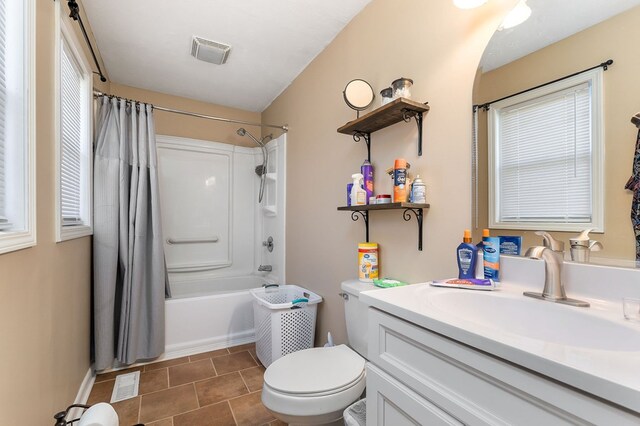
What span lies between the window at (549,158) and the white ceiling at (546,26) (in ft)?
0.50

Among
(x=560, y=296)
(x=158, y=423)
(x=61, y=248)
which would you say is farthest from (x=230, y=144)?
(x=560, y=296)

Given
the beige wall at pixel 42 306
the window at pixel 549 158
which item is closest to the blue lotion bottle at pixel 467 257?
the window at pixel 549 158

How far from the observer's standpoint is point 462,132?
45.7 inches

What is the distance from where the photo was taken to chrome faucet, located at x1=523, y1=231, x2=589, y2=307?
0.83 meters

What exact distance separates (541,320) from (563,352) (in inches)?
14.9

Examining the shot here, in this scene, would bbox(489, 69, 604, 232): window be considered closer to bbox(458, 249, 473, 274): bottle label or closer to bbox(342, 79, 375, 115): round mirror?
bbox(458, 249, 473, 274): bottle label

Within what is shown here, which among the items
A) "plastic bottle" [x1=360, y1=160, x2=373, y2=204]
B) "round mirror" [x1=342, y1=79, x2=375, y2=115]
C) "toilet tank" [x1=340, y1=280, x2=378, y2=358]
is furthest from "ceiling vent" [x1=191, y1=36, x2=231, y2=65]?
"toilet tank" [x1=340, y1=280, x2=378, y2=358]

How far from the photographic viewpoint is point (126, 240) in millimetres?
2154

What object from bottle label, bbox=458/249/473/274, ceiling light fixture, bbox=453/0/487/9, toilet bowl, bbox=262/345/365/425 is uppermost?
ceiling light fixture, bbox=453/0/487/9

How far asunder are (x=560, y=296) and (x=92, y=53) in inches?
112

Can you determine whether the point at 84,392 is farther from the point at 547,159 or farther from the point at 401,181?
the point at 547,159

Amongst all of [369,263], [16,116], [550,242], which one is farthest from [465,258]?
[16,116]

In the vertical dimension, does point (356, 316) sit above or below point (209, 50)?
below

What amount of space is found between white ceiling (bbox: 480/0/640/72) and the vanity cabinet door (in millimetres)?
1101
